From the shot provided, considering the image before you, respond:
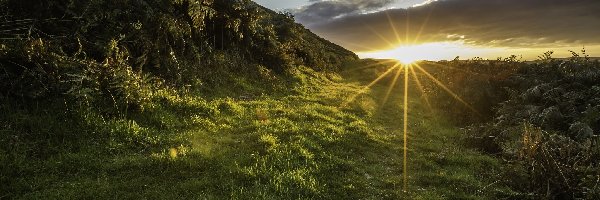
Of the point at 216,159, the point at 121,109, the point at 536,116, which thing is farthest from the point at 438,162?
the point at 121,109

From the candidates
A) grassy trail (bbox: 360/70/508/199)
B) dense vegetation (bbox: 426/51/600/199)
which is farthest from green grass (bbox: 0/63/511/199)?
dense vegetation (bbox: 426/51/600/199)

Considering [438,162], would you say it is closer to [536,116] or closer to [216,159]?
[536,116]

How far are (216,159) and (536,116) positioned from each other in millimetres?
11897

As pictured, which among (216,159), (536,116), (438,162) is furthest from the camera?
(536,116)

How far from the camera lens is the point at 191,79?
62.9 feet

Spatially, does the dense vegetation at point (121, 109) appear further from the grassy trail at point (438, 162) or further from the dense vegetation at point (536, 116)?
the dense vegetation at point (536, 116)

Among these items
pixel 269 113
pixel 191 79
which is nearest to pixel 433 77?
pixel 269 113

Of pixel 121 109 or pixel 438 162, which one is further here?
pixel 438 162

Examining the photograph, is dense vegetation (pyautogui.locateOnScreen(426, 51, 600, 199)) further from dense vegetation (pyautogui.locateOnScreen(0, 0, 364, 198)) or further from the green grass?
dense vegetation (pyautogui.locateOnScreen(0, 0, 364, 198))

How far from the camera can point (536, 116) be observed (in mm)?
16328

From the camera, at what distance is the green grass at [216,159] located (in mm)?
9672

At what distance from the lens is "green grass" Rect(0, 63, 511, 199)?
9.67m

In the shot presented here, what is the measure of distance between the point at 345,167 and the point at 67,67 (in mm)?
8311

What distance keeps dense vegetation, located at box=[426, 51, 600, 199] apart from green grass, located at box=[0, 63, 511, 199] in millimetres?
915
